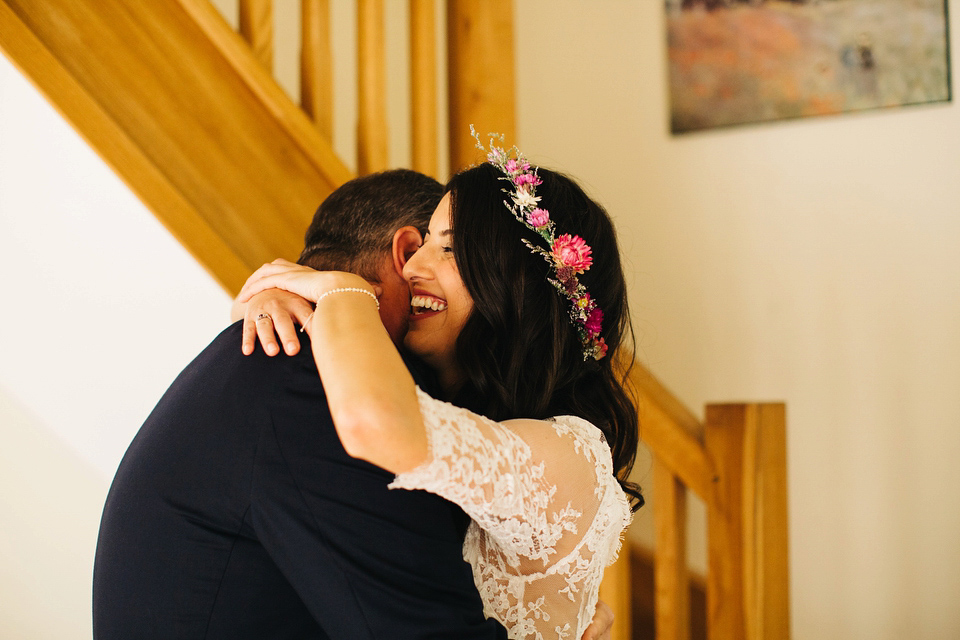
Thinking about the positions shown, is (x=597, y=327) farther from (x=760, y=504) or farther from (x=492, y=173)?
(x=760, y=504)

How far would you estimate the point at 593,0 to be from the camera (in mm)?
3246

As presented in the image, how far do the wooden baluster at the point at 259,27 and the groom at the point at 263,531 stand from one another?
0.94m

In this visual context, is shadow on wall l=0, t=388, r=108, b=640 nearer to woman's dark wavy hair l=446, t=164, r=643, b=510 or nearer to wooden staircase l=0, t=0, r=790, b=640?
wooden staircase l=0, t=0, r=790, b=640

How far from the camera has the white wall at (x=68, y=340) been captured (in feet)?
4.53

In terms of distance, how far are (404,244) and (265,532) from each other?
717 millimetres

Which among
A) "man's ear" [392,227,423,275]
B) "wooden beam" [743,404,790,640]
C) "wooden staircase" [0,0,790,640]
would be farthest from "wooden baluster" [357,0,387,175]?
"wooden beam" [743,404,790,640]

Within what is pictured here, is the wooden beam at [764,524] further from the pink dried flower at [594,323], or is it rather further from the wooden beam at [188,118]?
the wooden beam at [188,118]

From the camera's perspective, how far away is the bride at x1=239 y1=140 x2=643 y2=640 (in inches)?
34.7

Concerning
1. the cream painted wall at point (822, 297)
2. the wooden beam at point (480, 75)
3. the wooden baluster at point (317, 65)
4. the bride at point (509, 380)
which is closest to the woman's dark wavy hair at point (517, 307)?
the bride at point (509, 380)

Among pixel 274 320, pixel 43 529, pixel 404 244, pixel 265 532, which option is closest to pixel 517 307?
pixel 404 244

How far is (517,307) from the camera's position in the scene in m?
1.28

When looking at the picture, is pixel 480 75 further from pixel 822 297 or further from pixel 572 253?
pixel 822 297

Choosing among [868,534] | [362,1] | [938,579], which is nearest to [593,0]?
[362,1]

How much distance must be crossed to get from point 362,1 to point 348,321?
4.23 ft
